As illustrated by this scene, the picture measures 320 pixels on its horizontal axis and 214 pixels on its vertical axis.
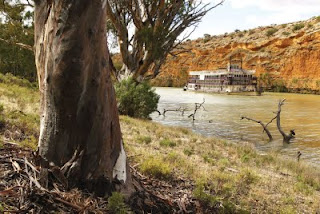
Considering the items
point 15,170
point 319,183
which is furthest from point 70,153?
point 319,183

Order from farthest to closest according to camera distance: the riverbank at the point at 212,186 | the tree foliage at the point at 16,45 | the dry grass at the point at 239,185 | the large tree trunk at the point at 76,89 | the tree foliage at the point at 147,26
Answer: the tree foliage at the point at 16,45
the tree foliage at the point at 147,26
the dry grass at the point at 239,185
the riverbank at the point at 212,186
the large tree trunk at the point at 76,89

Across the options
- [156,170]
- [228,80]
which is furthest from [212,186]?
[228,80]

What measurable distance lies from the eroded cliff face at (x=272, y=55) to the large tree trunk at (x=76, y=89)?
59451mm

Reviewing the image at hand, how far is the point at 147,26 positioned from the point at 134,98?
4.41 metres

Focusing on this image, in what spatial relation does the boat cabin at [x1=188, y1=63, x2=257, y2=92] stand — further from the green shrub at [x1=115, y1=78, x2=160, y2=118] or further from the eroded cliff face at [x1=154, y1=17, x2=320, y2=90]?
the green shrub at [x1=115, y1=78, x2=160, y2=118]

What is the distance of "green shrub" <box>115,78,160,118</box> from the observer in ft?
57.9

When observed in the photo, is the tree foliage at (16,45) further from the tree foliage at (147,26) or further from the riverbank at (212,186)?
the riverbank at (212,186)

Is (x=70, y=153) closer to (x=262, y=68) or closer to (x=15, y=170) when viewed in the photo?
(x=15, y=170)

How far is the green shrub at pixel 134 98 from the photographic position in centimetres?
1764

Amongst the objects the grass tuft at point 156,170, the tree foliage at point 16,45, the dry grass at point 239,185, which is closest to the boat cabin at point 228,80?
the tree foliage at point 16,45

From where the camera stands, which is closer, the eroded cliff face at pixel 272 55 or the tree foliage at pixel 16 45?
the tree foliage at pixel 16 45

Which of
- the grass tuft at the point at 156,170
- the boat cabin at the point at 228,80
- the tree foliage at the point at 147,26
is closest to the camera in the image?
the grass tuft at the point at 156,170

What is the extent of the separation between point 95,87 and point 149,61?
14.9 m

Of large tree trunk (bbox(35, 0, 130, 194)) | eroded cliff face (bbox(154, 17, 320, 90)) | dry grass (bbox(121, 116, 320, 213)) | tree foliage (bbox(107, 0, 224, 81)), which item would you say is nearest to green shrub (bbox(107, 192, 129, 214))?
large tree trunk (bbox(35, 0, 130, 194))
